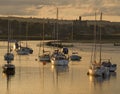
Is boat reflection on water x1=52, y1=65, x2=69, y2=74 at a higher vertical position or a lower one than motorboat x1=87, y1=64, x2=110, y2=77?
lower

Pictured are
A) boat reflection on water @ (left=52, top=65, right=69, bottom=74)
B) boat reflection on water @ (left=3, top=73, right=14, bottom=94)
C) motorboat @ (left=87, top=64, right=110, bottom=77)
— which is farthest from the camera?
boat reflection on water @ (left=52, top=65, right=69, bottom=74)

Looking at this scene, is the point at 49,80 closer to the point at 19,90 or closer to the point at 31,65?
the point at 19,90

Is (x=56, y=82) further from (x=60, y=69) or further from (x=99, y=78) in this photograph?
(x=60, y=69)

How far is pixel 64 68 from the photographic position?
227ft

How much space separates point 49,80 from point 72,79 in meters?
2.46

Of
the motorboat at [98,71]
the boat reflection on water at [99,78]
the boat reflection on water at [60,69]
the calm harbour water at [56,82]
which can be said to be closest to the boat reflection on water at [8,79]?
the calm harbour water at [56,82]

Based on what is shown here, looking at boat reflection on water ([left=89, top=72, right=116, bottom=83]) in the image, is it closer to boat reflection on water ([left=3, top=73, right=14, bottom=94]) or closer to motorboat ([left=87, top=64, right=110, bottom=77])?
motorboat ([left=87, top=64, right=110, bottom=77])

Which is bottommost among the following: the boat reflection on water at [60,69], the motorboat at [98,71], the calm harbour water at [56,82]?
the calm harbour water at [56,82]

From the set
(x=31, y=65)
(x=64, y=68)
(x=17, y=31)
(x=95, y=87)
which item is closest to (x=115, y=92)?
(x=95, y=87)

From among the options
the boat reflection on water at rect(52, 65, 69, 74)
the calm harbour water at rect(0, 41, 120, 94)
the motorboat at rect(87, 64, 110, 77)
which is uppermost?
the motorboat at rect(87, 64, 110, 77)

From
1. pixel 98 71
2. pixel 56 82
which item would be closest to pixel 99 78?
pixel 98 71

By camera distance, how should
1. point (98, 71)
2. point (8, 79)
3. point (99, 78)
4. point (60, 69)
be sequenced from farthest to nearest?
1. point (60, 69)
2. point (98, 71)
3. point (99, 78)
4. point (8, 79)

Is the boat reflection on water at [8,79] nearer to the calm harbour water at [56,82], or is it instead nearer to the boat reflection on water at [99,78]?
the calm harbour water at [56,82]

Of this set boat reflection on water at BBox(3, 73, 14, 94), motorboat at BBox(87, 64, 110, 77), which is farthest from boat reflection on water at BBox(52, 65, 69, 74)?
boat reflection on water at BBox(3, 73, 14, 94)
